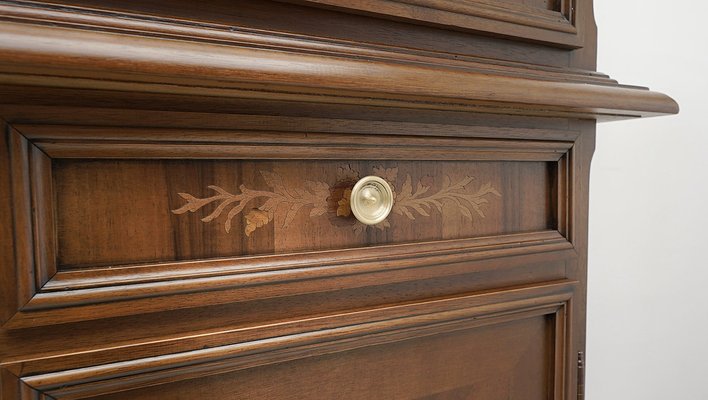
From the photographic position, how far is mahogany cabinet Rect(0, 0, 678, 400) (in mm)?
261

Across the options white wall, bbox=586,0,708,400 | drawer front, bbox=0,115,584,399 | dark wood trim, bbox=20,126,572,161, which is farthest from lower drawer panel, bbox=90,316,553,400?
white wall, bbox=586,0,708,400

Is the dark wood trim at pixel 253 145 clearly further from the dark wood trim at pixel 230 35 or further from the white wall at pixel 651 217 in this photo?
the white wall at pixel 651 217

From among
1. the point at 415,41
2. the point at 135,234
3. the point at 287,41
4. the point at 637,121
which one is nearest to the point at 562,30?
the point at 415,41

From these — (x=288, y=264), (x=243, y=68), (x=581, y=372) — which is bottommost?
(x=581, y=372)

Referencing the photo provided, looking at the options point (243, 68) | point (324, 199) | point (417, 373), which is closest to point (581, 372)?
point (417, 373)

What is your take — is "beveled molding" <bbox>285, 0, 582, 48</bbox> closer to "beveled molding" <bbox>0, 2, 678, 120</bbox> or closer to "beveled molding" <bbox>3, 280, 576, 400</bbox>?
"beveled molding" <bbox>0, 2, 678, 120</bbox>

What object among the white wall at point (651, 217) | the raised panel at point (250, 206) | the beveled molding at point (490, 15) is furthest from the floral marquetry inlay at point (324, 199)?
the white wall at point (651, 217)

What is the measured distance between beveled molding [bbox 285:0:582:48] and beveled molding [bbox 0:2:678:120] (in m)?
0.03

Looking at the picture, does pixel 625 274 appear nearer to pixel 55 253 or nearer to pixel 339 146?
pixel 339 146

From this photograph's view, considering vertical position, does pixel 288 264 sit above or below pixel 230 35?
below

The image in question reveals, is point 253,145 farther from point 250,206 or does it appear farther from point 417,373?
point 417,373

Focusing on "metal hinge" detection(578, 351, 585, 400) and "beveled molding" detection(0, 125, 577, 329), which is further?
"metal hinge" detection(578, 351, 585, 400)

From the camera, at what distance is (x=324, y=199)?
0.34 m

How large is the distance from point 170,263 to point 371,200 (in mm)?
132
